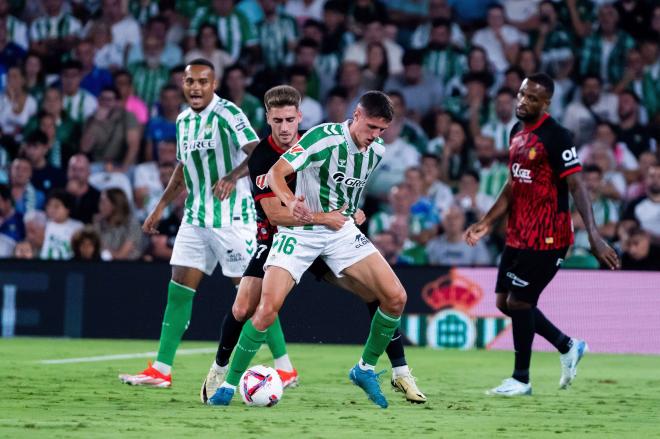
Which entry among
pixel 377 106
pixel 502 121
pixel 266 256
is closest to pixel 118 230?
pixel 502 121

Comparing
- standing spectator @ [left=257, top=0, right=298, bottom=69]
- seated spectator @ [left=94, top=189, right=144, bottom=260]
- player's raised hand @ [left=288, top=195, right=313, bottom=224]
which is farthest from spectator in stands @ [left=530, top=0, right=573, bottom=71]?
player's raised hand @ [left=288, top=195, right=313, bottom=224]

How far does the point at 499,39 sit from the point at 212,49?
12.6 feet

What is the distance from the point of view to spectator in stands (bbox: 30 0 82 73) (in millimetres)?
17438

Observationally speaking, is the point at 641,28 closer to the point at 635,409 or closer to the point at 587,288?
the point at 587,288

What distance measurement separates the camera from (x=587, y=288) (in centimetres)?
1296

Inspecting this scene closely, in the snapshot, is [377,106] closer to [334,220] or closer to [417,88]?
[334,220]

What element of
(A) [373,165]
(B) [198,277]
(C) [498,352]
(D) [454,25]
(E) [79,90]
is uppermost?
(D) [454,25]

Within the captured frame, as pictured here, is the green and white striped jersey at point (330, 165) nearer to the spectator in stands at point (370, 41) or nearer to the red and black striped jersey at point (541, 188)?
the red and black striped jersey at point (541, 188)

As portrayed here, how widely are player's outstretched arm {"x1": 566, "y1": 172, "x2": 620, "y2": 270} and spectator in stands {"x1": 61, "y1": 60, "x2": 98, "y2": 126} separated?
9.34m

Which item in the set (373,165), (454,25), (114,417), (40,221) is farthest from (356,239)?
(454,25)

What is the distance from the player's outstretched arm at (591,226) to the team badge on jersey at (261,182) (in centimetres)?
221

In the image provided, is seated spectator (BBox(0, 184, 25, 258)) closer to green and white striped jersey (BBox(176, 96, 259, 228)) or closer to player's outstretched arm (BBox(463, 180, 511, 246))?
green and white striped jersey (BBox(176, 96, 259, 228))

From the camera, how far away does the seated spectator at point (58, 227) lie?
1436cm

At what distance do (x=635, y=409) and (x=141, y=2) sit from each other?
38.4 ft
